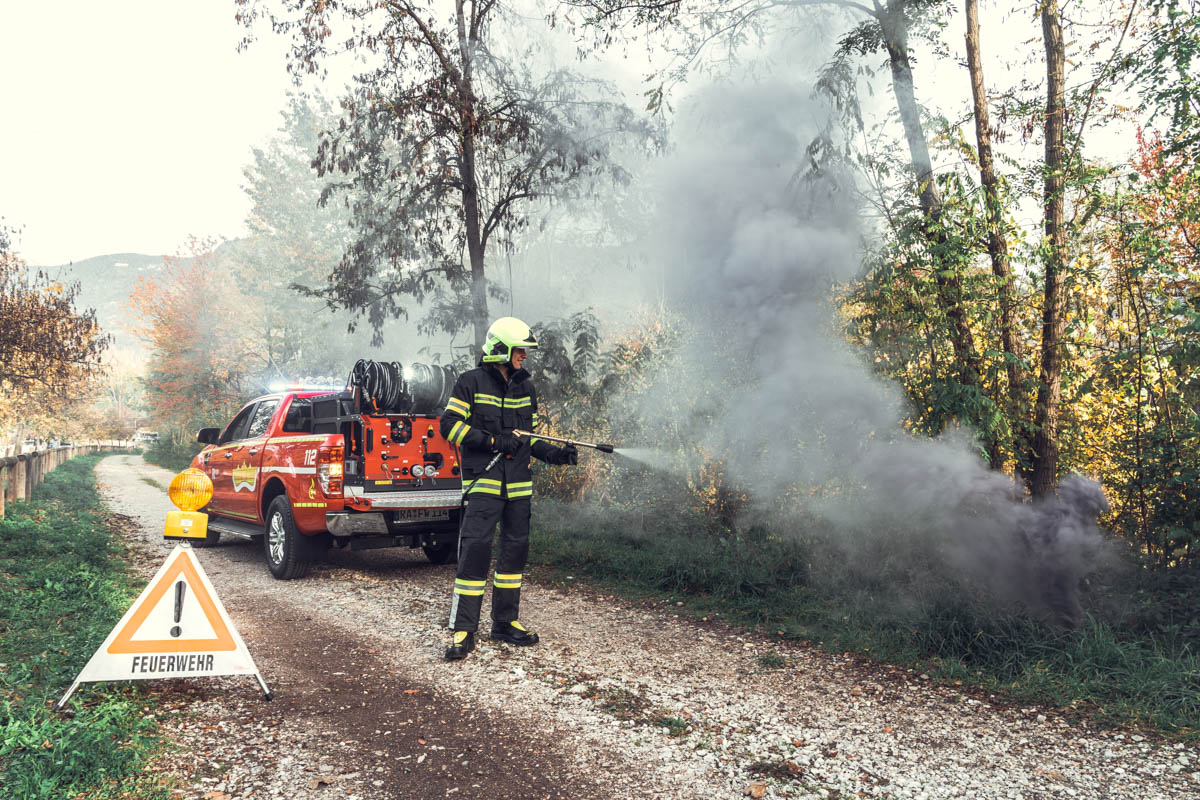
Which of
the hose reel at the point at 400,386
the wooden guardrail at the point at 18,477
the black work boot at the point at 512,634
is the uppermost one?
→ the hose reel at the point at 400,386

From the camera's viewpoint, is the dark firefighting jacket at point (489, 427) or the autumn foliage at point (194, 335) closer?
the dark firefighting jacket at point (489, 427)

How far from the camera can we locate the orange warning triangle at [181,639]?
3.88m

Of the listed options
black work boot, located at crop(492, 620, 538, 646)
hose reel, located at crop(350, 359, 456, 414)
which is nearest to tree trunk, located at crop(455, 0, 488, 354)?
hose reel, located at crop(350, 359, 456, 414)

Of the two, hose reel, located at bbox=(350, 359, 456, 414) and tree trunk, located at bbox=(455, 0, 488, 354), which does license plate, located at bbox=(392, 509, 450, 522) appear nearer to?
hose reel, located at bbox=(350, 359, 456, 414)

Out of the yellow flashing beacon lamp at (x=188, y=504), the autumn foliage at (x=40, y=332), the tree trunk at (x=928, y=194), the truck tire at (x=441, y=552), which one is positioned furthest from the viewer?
the autumn foliage at (x=40, y=332)

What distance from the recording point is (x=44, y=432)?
3903cm

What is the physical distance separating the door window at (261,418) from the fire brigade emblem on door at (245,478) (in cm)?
39

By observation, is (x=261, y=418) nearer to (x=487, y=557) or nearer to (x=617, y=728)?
(x=487, y=557)

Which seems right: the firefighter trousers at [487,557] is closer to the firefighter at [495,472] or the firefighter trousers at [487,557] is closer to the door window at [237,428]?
the firefighter at [495,472]

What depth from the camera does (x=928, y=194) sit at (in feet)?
22.4

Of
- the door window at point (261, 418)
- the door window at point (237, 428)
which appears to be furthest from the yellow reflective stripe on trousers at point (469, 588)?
the door window at point (237, 428)

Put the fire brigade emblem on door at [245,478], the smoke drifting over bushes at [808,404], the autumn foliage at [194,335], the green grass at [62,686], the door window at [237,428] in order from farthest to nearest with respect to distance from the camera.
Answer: the autumn foliage at [194,335], the door window at [237,428], the fire brigade emblem on door at [245,478], the smoke drifting over bushes at [808,404], the green grass at [62,686]

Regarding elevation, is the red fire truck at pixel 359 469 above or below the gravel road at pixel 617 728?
above

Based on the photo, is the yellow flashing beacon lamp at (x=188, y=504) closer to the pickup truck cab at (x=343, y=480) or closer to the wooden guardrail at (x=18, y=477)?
the pickup truck cab at (x=343, y=480)
